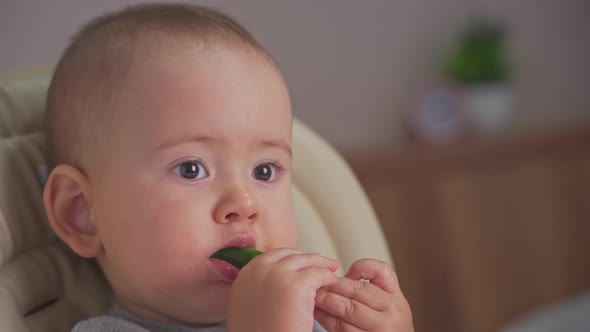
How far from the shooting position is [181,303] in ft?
2.82

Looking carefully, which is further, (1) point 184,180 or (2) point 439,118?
(2) point 439,118

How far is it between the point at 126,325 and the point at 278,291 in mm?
208

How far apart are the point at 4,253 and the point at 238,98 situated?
0.32m

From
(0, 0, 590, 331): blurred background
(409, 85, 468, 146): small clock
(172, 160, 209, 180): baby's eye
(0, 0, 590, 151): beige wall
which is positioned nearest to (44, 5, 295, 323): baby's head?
(172, 160, 209, 180): baby's eye

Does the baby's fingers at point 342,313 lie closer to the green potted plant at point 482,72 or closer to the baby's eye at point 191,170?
the baby's eye at point 191,170

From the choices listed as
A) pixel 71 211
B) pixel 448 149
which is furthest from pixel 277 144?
pixel 448 149

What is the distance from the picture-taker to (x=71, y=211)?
0.93 metres

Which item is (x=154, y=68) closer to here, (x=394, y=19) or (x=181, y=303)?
(x=181, y=303)

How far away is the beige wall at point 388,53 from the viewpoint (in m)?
2.35

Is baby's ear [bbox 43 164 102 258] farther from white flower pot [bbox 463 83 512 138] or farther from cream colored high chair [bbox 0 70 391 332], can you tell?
white flower pot [bbox 463 83 512 138]

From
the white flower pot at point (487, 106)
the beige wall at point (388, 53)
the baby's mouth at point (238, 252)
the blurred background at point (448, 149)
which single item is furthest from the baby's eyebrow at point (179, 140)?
the white flower pot at point (487, 106)

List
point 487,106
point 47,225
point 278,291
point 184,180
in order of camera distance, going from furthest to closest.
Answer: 1. point 487,106
2. point 47,225
3. point 184,180
4. point 278,291

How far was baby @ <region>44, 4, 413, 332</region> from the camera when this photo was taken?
2.73 feet

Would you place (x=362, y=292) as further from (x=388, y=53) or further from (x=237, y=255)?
(x=388, y=53)
